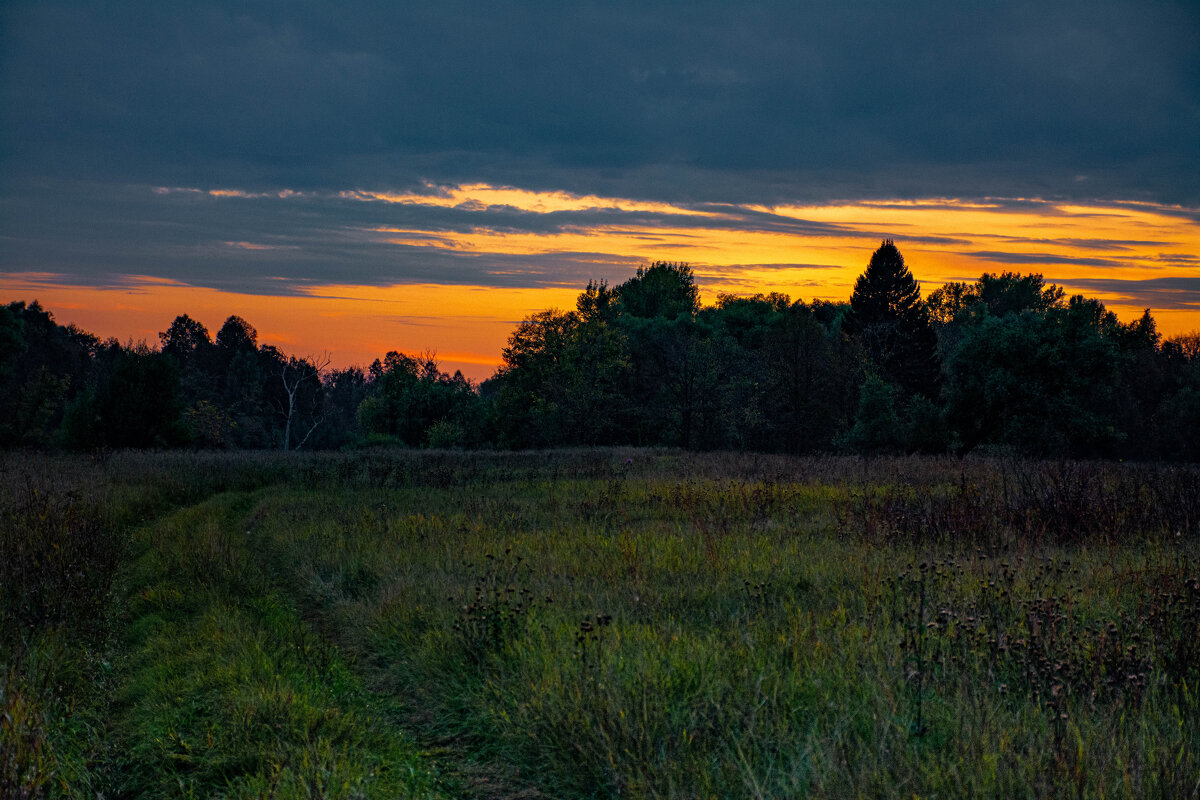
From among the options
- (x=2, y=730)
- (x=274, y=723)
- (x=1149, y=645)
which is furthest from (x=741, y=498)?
(x=2, y=730)

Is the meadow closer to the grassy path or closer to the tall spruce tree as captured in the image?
the grassy path

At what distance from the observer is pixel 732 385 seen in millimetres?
51250

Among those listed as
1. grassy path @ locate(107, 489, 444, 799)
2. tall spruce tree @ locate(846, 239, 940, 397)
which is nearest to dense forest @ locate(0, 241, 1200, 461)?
tall spruce tree @ locate(846, 239, 940, 397)

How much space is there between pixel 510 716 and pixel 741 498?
900cm

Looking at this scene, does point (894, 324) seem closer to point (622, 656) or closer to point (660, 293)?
point (660, 293)

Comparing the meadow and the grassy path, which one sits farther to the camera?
the grassy path

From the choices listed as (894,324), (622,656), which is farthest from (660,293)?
(622,656)

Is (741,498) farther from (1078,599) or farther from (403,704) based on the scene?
(403,704)

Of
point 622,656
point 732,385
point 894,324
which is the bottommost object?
point 622,656

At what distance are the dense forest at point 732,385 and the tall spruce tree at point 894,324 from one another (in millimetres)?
135

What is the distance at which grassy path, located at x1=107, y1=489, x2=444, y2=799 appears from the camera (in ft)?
13.2

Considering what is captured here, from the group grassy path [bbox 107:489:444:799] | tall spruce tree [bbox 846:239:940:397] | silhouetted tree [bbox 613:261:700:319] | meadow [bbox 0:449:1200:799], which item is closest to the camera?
meadow [bbox 0:449:1200:799]

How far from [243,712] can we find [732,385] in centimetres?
4811

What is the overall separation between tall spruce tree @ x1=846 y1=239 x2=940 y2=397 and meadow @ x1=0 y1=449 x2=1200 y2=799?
42368 mm
